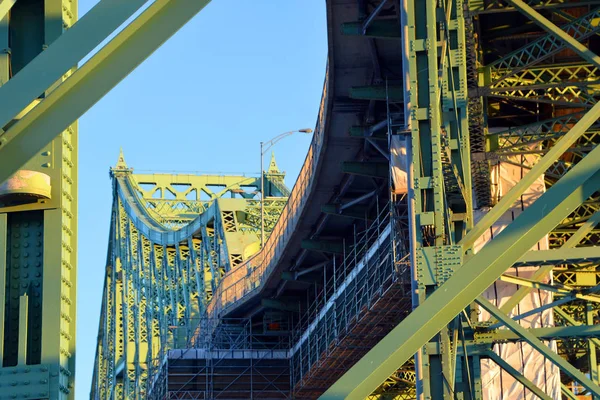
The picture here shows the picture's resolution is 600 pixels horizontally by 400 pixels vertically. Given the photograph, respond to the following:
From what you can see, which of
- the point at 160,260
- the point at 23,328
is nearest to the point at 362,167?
the point at 23,328

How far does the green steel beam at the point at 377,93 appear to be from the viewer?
108 ft

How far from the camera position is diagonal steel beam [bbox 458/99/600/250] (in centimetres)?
2055

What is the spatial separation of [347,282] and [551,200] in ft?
108

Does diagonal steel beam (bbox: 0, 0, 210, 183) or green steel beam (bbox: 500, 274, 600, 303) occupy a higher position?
diagonal steel beam (bbox: 0, 0, 210, 183)

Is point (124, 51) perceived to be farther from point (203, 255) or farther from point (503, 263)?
point (203, 255)

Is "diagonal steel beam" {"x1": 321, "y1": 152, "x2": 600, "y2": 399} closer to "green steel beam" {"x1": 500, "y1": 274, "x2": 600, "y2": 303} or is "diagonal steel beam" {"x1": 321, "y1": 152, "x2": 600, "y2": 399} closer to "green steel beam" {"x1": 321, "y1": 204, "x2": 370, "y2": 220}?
"green steel beam" {"x1": 500, "y1": 274, "x2": 600, "y2": 303}

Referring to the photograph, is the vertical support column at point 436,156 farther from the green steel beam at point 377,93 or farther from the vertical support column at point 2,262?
the vertical support column at point 2,262

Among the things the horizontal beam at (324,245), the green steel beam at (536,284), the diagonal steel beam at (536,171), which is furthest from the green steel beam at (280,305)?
the diagonal steel beam at (536,171)

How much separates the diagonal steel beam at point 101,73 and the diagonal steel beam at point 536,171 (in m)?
13.1

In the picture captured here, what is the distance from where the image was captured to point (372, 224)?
39.2 m

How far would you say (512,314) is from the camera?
29188 millimetres

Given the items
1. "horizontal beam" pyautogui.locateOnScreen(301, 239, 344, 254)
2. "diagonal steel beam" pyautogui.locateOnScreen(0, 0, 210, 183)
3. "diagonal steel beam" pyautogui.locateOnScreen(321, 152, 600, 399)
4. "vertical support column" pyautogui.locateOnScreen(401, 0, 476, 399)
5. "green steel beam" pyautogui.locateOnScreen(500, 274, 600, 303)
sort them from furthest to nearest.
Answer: "horizontal beam" pyautogui.locateOnScreen(301, 239, 344, 254) < "green steel beam" pyautogui.locateOnScreen(500, 274, 600, 303) < "vertical support column" pyautogui.locateOnScreen(401, 0, 476, 399) < "diagonal steel beam" pyautogui.locateOnScreen(321, 152, 600, 399) < "diagonal steel beam" pyautogui.locateOnScreen(0, 0, 210, 183)

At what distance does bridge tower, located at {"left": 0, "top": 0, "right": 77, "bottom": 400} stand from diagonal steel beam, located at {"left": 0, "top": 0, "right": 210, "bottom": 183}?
5.64ft

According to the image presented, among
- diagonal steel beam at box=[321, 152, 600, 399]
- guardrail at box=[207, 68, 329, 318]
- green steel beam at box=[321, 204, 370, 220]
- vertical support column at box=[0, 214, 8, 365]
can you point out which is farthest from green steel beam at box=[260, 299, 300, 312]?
vertical support column at box=[0, 214, 8, 365]
